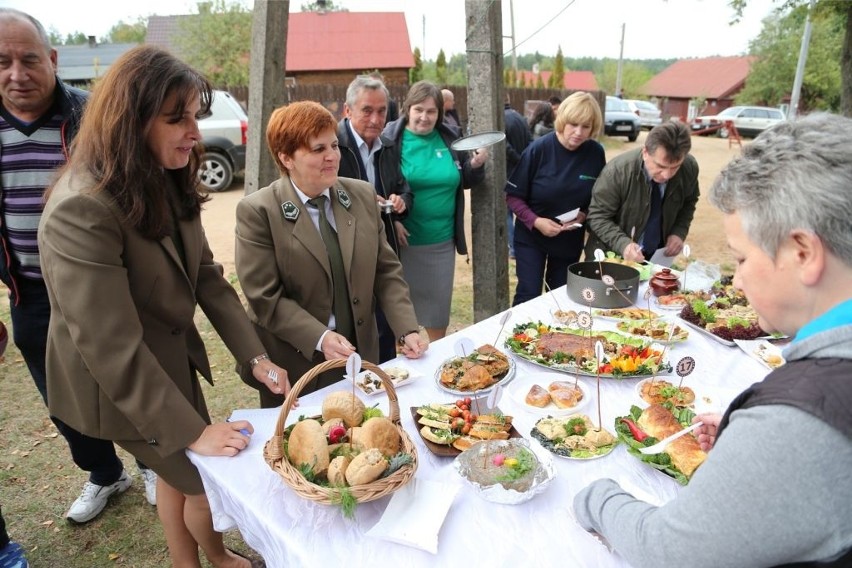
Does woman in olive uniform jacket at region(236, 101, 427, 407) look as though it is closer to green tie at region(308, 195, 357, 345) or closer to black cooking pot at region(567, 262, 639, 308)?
green tie at region(308, 195, 357, 345)

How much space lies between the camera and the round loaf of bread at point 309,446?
1321 millimetres

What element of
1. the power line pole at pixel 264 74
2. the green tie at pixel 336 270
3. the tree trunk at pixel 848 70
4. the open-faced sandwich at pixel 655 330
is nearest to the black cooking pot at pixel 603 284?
the open-faced sandwich at pixel 655 330

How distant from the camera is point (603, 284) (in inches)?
102

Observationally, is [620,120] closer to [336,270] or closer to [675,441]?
[336,270]

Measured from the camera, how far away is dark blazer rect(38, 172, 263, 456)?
1.43m


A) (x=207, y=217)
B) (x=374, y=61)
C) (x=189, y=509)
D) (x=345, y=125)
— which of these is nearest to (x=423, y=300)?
(x=345, y=125)

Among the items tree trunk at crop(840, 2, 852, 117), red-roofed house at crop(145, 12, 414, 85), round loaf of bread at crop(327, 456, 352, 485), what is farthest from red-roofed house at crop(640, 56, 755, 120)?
round loaf of bread at crop(327, 456, 352, 485)

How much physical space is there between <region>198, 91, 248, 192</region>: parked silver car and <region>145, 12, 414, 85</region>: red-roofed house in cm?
1315

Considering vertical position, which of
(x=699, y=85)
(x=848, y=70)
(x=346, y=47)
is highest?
(x=346, y=47)

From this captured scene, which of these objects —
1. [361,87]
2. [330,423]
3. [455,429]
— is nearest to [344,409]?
[330,423]

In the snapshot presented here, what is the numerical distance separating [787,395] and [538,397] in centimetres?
103

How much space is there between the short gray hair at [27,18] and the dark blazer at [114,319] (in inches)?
45.5

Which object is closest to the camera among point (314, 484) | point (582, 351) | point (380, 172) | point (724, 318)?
point (314, 484)

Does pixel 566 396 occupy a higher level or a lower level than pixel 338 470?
lower
